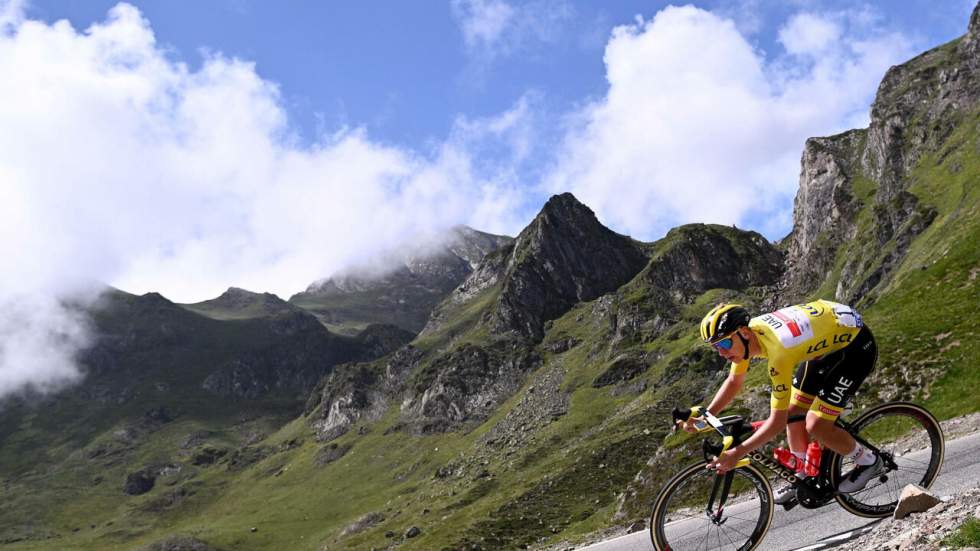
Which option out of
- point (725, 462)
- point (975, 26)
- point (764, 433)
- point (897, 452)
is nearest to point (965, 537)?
point (764, 433)

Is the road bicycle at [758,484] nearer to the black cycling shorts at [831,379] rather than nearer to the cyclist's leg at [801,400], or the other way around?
the cyclist's leg at [801,400]

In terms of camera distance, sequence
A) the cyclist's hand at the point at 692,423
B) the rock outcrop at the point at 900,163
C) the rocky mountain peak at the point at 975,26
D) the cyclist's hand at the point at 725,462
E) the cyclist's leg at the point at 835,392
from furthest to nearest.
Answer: the rocky mountain peak at the point at 975,26
the rock outcrop at the point at 900,163
the cyclist's hand at the point at 692,423
the cyclist's leg at the point at 835,392
the cyclist's hand at the point at 725,462

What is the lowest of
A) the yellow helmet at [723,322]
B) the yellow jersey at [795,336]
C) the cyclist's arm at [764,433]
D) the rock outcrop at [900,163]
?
the cyclist's arm at [764,433]

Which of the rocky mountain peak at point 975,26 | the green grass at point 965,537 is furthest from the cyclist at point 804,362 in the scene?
the rocky mountain peak at point 975,26

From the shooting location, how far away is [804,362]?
10.6 meters

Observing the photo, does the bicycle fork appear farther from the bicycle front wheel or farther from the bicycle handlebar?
the bicycle handlebar

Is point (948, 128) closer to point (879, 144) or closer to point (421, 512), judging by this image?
point (879, 144)

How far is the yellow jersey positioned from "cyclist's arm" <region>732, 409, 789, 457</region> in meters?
0.13

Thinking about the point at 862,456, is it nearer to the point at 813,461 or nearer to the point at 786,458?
→ the point at 813,461

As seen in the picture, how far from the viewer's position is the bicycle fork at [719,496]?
34.2 ft

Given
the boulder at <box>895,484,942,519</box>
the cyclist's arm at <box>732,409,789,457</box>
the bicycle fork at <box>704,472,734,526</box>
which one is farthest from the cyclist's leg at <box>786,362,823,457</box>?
the boulder at <box>895,484,942,519</box>

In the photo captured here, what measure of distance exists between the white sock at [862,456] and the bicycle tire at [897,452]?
0.44 feet

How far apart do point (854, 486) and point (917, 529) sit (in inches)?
71.6

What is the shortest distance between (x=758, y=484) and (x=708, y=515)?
924 millimetres
